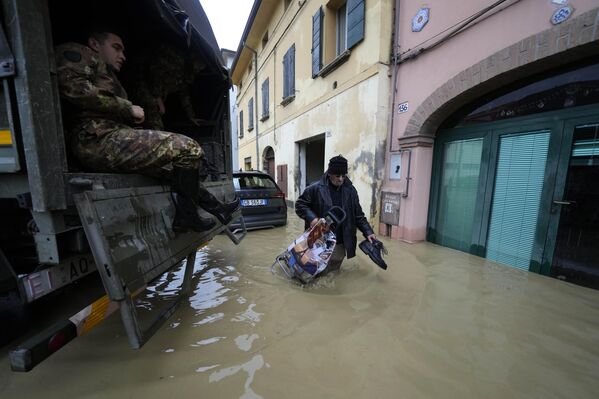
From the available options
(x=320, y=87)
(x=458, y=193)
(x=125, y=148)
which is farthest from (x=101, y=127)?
(x=320, y=87)

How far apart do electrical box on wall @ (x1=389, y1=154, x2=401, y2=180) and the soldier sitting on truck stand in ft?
13.1

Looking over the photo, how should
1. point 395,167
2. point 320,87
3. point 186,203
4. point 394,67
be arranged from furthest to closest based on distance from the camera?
point 320,87, point 395,167, point 394,67, point 186,203

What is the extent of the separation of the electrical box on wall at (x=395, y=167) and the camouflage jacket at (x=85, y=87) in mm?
4415

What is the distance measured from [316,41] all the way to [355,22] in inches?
63.7

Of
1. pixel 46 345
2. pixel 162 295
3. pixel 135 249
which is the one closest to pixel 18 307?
pixel 46 345

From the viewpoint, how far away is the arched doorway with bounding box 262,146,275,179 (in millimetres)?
11469

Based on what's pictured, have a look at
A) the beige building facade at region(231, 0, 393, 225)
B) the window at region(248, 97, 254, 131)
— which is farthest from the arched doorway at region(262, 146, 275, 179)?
the window at region(248, 97, 254, 131)

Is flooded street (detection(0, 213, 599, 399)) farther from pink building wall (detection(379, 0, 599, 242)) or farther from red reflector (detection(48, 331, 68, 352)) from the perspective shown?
pink building wall (detection(379, 0, 599, 242))

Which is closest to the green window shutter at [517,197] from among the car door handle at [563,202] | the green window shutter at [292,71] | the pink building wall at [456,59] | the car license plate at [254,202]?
the car door handle at [563,202]

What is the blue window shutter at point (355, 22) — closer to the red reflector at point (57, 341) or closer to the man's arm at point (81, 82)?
the man's arm at point (81, 82)

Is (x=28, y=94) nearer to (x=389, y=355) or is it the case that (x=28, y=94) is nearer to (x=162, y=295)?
(x=162, y=295)

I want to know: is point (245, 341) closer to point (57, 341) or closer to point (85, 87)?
point (57, 341)

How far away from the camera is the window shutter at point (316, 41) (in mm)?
6680

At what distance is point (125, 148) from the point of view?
172 centimetres
